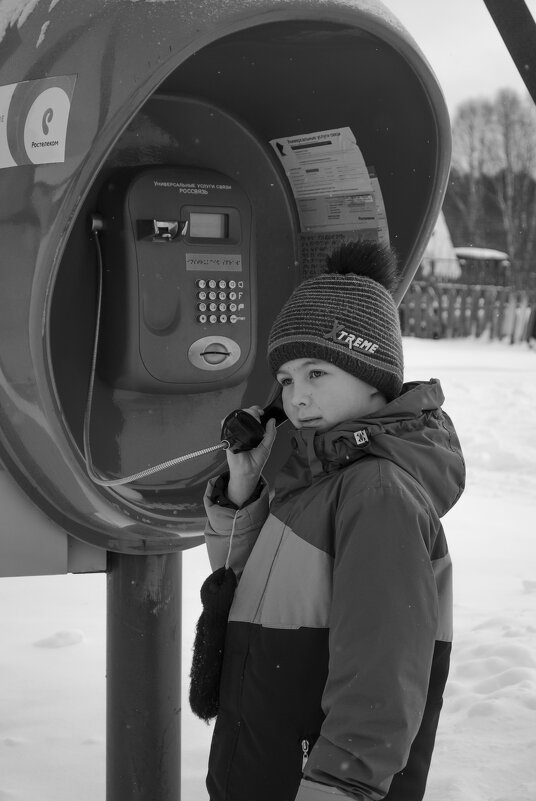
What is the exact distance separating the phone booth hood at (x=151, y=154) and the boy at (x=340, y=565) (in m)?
0.40

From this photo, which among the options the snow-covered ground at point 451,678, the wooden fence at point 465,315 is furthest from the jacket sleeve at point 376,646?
the wooden fence at point 465,315

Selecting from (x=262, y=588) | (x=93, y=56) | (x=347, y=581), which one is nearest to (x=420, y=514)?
(x=347, y=581)


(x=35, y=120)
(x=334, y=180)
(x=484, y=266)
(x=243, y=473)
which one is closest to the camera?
(x=243, y=473)

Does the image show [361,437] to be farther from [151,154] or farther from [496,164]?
[496,164]

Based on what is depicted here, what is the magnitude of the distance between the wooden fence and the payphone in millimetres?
13065

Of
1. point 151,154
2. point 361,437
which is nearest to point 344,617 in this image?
point 361,437

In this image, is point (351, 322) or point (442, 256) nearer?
point (351, 322)

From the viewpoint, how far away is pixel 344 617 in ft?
3.66

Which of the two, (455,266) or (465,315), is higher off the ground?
(455,266)

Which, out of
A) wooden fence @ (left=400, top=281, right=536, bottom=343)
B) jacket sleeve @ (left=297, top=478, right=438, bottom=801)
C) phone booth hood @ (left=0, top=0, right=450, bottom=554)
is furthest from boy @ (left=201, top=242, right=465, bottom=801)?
wooden fence @ (left=400, top=281, right=536, bottom=343)

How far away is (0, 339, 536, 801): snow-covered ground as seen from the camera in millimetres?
2297

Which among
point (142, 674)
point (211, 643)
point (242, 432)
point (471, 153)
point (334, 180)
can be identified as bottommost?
point (142, 674)

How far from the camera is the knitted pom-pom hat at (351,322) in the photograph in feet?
4.30

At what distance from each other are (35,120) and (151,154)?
43cm
